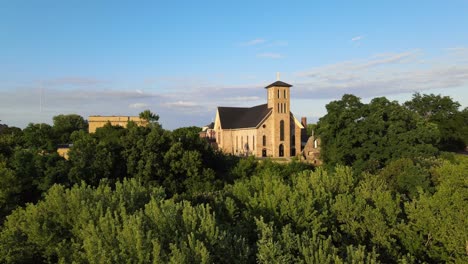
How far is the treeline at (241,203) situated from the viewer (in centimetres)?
1533

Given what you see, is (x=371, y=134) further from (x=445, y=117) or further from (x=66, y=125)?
(x=66, y=125)

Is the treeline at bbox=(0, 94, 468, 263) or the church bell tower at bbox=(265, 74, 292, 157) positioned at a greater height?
the church bell tower at bbox=(265, 74, 292, 157)

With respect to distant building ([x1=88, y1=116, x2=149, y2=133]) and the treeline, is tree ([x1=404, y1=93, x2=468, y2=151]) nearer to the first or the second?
the treeline

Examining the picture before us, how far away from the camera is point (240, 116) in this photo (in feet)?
242

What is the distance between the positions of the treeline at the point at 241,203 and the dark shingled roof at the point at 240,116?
1678cm

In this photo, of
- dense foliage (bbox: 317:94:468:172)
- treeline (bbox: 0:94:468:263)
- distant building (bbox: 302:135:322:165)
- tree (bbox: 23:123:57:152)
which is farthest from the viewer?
tree (bbox: 23:123:57:152)

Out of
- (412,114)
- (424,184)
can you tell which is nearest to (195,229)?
(424,184)

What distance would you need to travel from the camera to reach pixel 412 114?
161 ft

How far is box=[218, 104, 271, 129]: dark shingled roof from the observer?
67.2 m

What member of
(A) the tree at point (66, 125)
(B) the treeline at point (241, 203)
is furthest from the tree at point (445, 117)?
(A) the tree at point (66, 125)

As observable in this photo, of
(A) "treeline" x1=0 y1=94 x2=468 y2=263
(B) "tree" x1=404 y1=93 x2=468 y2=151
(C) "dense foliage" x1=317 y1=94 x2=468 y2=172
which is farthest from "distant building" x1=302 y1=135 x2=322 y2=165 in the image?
(B) "tree" x1=404 y1=93 x2=468 y2=151

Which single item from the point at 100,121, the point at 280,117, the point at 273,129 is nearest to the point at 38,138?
the point at 100,121

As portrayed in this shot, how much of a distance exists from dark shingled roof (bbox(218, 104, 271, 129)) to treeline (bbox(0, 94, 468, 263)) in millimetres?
16779

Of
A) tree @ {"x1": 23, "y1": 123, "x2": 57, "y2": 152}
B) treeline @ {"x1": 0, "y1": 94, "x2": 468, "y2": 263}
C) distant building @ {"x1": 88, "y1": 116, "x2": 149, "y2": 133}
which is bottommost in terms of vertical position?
treeline @ {"x1": 0, "y1": 94, "x2": 468, "y2": 263}
